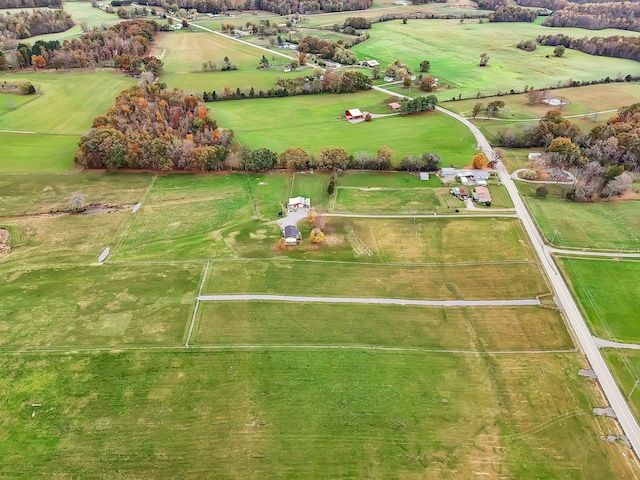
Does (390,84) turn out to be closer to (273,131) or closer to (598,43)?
(273,131)

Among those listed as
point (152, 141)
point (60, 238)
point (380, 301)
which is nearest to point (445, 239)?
point (380, 301)

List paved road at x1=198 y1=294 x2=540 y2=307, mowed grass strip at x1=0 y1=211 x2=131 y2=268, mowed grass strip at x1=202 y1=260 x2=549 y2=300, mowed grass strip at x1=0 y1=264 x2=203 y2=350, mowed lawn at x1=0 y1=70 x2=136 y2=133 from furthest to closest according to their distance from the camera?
1. mowed lawn at x1=0 y1=70 x2=136 y2=133
2. mowed grass strip at x1=0 y1=211 x2=131 y2=268
3. mowed grass strip at x1=202 y1=260 x2=549 y2=300
4. paved road at x1=198 y1=294 x2=540 y2=307
5. mowed grass strip at x1=0 y1=264 x2=203 y2=350

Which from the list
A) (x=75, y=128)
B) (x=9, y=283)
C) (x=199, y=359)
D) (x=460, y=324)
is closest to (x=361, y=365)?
(x=460, y=324)

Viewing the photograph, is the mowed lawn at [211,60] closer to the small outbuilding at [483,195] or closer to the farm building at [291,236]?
the farm building at [291,236]

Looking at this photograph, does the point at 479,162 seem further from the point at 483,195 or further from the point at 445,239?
the point at 445,239

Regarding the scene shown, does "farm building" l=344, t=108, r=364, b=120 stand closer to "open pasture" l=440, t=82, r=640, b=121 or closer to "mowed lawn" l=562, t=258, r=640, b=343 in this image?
"open pasture" l=440, t=82, r=640, b=121

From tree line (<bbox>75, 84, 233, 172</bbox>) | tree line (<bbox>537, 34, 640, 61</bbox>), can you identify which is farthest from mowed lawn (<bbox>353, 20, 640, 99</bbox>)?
tree line (<bbox>75, 84, 233, 172</bbox>)
